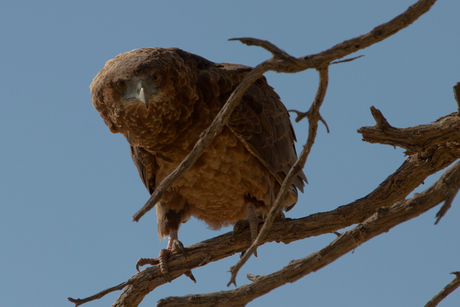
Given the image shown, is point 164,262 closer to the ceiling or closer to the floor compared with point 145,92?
closer to the floor

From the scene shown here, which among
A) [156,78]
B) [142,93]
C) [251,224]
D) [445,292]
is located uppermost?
[156,78]

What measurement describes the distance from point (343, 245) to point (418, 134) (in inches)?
49.3

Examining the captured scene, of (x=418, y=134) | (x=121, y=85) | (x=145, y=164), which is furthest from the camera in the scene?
(x=145, y=164)

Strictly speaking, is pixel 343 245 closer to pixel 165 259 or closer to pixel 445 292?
pixel 445 292

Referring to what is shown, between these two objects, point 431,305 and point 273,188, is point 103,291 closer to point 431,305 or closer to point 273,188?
point 273,188

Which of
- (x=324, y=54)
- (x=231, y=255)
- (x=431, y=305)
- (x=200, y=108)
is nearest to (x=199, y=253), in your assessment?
(x=231, y=255)

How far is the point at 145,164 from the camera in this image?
5984 mm

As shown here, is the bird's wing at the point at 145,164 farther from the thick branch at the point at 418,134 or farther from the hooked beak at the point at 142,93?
the thick branch at the point at 418,134

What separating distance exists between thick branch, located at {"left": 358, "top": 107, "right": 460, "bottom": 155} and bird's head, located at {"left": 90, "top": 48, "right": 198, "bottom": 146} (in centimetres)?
206

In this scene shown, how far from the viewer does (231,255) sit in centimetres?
534

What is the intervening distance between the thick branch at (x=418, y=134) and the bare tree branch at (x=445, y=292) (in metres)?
1.12

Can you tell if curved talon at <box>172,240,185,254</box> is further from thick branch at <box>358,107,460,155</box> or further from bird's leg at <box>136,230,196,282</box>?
thick branch at <box>358,107,460,155</box>

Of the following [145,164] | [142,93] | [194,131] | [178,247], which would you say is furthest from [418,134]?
[145,164]

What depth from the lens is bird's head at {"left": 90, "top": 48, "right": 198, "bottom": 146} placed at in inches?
195
